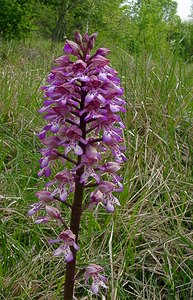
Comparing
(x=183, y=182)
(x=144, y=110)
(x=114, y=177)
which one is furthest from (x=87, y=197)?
(x=114, y=177)

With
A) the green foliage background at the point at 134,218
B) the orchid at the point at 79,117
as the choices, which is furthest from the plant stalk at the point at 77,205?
the green foliage background at the point at 134,218

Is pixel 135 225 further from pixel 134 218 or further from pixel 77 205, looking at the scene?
pixel 77 205

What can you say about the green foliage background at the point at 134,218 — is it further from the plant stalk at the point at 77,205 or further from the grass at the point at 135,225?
the plant stalk at the point at 77,205

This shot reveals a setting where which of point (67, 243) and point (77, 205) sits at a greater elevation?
point (77, 205)

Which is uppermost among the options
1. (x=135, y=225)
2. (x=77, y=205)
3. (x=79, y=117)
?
(x=79, y=117)

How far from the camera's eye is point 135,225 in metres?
2.77

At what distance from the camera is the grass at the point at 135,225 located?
2383mm

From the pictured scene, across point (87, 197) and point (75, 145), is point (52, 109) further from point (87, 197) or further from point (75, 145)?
point (87, 197)

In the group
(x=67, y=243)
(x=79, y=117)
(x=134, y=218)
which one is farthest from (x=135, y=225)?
(x=79, y=117)

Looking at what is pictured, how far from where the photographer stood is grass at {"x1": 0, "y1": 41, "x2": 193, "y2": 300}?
2.38 metres

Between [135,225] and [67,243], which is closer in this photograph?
[67,243]

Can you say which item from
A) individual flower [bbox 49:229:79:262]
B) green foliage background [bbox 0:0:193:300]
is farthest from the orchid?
green foliage background [bbox 0:0:193:300]

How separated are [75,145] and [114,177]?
0.21m

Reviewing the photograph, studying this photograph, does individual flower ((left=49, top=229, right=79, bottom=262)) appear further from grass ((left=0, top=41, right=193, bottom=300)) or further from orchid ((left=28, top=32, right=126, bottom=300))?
grass ((left=0, top=41, right=193, bottom=300))
